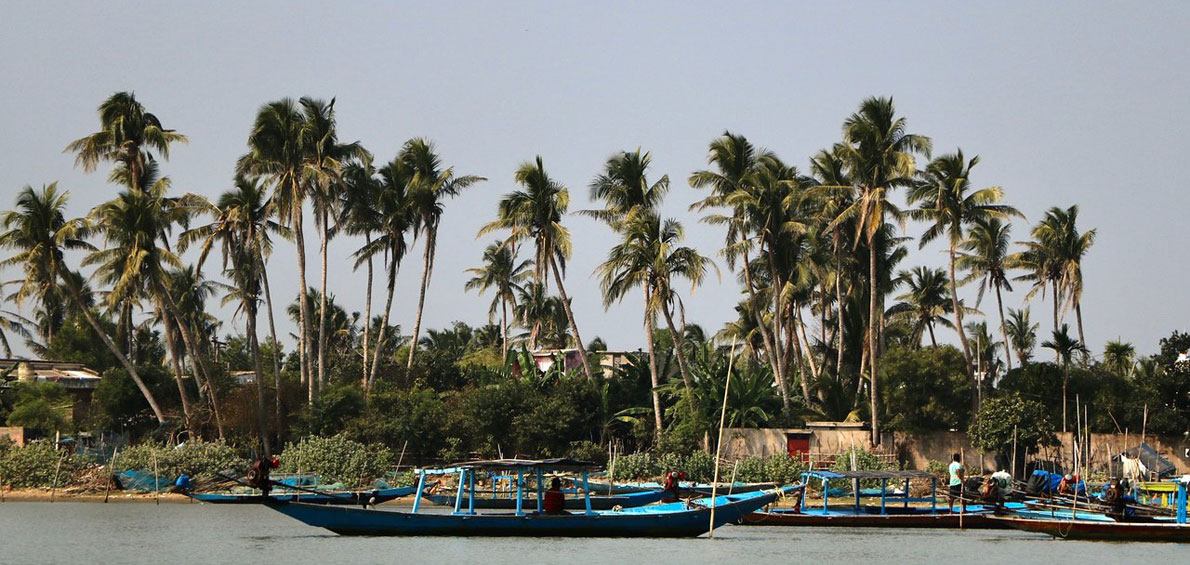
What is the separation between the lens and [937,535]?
37812 millimetres

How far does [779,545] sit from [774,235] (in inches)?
933

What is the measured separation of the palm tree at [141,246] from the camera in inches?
2195

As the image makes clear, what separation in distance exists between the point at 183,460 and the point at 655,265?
1831 centimetres

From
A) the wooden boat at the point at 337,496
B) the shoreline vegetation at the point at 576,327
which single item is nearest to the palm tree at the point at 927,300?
the shoreline vegetation at the point at 576,327

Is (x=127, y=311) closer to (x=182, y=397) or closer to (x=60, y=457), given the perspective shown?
(x=182, y=397)

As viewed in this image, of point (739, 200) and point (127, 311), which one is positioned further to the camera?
point (127, 311)

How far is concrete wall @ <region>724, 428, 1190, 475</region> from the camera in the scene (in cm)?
5291

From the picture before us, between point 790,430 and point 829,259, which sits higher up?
point 829,259

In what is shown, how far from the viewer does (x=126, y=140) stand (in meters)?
60.3

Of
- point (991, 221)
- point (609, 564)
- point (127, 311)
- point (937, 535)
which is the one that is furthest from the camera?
point (127, 311)

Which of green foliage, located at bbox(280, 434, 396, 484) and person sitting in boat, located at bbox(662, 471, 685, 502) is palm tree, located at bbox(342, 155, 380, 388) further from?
person sitting in boat, located at bbox(662, 471, 685, 502)

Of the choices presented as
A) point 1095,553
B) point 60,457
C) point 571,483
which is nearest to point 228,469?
point 60,457

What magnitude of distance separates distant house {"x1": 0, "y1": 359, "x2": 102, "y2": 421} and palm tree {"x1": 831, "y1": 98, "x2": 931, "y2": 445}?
32.2 meters

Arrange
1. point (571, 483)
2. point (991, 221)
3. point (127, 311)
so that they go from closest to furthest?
point (571, 483)
point (991, 221)
point (127, 311)
